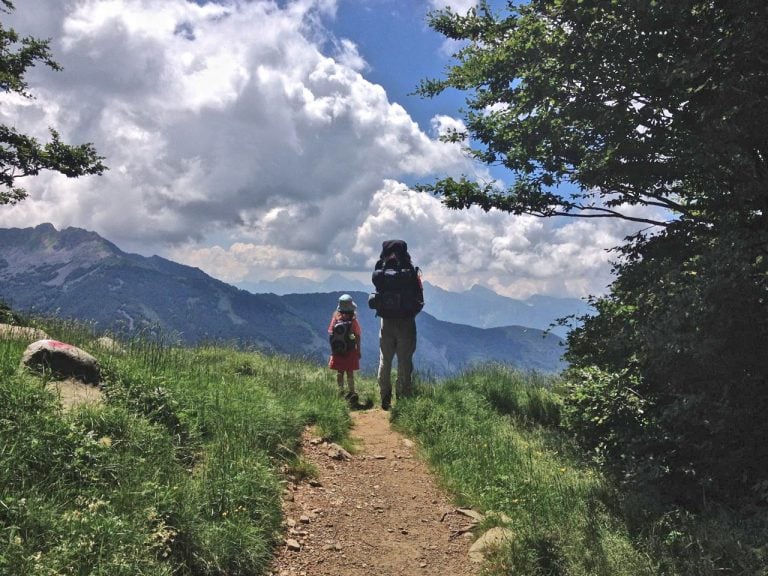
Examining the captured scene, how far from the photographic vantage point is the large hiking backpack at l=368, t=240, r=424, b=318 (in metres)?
10.4

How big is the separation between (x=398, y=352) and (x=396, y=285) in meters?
1.57

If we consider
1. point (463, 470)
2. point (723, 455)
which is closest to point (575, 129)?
point (723, 455)

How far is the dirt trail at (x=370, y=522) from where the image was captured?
180 inches

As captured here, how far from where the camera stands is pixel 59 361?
18.4 ft

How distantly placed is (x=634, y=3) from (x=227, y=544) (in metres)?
7.68

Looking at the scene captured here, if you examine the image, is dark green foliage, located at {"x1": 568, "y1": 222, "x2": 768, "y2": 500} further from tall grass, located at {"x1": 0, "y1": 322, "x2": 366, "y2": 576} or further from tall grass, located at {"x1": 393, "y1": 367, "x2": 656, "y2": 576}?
tall grass, located at {"x1": 0, "y1": 322, "x2": 366, "y2": 576}

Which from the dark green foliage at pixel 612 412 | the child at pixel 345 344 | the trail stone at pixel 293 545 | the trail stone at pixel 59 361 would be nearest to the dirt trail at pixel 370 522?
the trail stone at pixel 293 545

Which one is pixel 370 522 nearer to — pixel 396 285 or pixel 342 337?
pixel 396 285

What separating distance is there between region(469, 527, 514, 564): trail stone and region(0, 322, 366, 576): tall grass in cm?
206

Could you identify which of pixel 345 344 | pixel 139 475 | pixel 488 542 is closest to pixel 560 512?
pixel 488 542

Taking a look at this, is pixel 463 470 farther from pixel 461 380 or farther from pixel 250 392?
pixel 461 380

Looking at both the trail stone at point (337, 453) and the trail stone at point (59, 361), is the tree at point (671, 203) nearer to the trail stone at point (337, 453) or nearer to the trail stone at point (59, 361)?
the trail stone at point (337, 453)

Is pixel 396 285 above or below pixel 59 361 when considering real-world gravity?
above

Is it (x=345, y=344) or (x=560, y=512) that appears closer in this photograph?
(x=560, y=512)
